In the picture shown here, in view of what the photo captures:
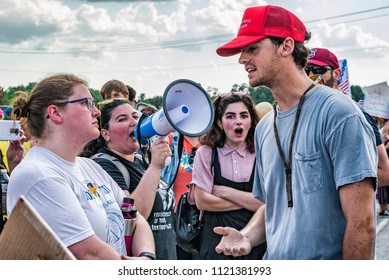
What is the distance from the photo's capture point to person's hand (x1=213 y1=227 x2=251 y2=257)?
2170mm

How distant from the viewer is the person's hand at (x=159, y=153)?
9.10 ft

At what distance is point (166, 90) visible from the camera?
258cm

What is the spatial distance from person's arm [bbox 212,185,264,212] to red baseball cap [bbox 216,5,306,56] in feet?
4.38

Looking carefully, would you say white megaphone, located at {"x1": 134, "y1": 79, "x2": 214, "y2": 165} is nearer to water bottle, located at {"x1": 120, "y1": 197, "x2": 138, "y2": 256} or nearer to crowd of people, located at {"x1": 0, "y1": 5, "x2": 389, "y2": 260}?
crowd of people, located at {"x1": 0, "y1": 5, "x2": 389, "y2": 260}

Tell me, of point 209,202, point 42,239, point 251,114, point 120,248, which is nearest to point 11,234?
point 42,239

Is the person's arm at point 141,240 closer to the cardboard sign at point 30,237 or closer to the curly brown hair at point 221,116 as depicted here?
the curly brown hair at point 221,116

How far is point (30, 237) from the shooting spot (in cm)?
101

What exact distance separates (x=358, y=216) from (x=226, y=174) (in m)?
1.70

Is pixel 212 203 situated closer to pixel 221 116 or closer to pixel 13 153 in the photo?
pixel 221 116

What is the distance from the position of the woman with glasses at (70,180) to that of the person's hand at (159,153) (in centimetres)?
32

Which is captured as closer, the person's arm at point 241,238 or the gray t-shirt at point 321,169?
the gray t-shirt at point 321,169

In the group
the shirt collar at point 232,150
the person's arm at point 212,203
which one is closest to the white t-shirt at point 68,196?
the person's arm at point 212,203
